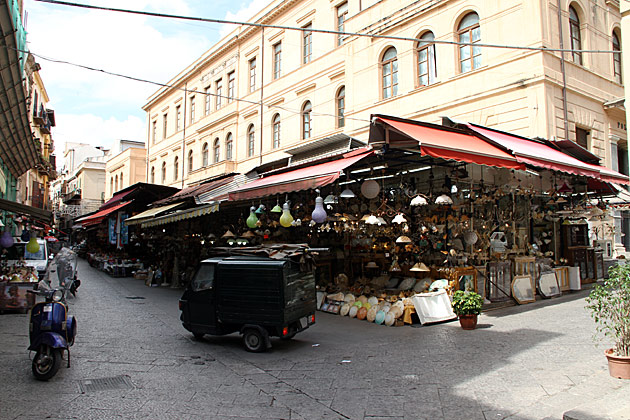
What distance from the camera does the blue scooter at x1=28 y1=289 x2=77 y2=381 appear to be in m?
6.02

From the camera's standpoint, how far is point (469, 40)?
52.4 ft

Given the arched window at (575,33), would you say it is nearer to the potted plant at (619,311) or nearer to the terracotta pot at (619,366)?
the potted plant at (619,311)

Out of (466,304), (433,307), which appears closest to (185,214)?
(433,307)

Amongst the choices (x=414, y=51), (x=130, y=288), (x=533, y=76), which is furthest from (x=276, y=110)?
(x=533, y=76)

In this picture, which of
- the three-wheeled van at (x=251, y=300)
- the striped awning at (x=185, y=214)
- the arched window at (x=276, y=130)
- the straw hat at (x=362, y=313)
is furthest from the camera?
the arched window at (x=276, y=130)

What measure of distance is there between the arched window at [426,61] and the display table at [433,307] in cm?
1016

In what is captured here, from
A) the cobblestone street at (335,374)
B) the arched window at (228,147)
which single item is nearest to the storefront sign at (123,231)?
the arched window at (228,147)

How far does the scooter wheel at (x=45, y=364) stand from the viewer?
599cm

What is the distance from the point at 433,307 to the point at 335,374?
13.2ft

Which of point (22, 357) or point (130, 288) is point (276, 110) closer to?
point (130, 288)

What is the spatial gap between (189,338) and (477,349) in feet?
18.1

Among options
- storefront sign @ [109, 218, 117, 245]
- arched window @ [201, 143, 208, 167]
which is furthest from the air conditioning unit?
arched window @ [201, 143, 208, 167]

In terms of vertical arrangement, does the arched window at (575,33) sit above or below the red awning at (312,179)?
above

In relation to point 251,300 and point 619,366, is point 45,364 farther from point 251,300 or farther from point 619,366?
point 619,366
